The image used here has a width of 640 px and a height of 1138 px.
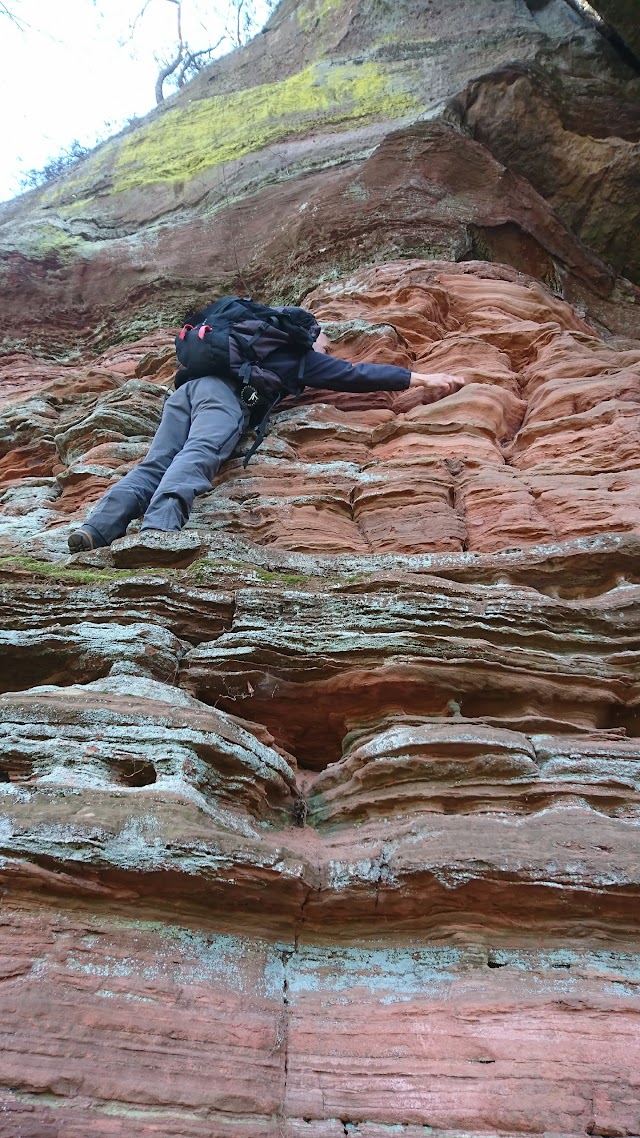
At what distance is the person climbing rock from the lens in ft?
24.0

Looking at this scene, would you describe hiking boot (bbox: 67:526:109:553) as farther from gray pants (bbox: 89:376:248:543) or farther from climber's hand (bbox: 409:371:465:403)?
climber's hand (bbox: 409:371:465:403)

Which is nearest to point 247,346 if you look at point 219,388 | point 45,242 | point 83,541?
→ point 219,388

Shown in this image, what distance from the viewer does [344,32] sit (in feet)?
64.7

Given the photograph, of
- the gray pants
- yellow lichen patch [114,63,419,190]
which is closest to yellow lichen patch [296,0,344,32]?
yellow lichen patch [114,63,419,190]

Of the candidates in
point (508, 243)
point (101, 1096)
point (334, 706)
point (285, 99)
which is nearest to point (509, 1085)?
point (101, 1096)

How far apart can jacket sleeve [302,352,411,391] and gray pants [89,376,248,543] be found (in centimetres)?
103

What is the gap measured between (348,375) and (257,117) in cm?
1219

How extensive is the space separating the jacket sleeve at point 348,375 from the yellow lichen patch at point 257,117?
385 inches

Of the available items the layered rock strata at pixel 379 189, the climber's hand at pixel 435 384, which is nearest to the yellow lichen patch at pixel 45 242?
the layered rock strata at pixel 379 189

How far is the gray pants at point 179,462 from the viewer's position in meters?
7.20

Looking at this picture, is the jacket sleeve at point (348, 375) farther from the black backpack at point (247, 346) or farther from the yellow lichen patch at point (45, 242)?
the yellow lichen patch at point (45, 242)

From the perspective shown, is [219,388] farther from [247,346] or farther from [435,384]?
[435,384]

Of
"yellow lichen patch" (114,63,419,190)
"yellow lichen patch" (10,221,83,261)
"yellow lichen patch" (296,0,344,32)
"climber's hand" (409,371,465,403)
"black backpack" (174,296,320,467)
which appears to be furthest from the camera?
"yellow lichen patch" (296,0,344,32)

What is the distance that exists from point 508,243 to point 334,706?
1128cm
